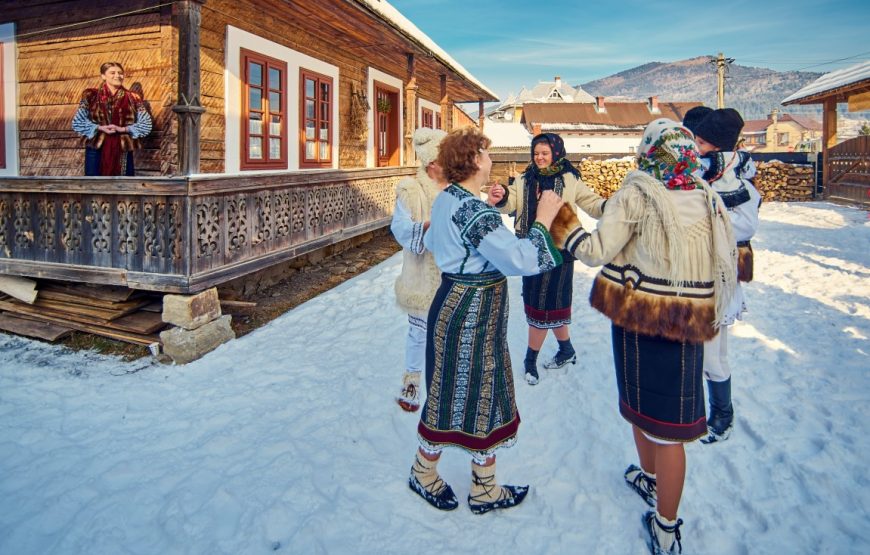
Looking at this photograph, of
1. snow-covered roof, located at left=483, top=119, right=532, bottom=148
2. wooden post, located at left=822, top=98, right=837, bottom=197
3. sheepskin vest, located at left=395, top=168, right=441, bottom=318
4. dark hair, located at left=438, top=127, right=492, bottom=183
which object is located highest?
snow-covered roof, located at left=483, top=119, right=532, bottom=148

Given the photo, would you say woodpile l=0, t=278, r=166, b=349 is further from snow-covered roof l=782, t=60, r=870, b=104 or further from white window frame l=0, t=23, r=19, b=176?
snow-covered roof l=782, t=60, r=870, b=104

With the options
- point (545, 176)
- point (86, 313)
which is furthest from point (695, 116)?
point (86, 313)

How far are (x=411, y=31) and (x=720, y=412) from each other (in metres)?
9.41

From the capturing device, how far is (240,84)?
7832 millimetres

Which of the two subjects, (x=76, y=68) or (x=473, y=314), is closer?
(x=473, y=314)

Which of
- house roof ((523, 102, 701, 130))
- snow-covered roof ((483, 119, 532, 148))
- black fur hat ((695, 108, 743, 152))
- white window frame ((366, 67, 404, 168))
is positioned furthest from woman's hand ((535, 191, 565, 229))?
house roof ((523, 102, 701, 130))

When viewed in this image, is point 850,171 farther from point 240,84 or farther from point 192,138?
point 192,138

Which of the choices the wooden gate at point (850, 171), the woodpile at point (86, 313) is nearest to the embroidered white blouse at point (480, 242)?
the woodpile at point (86, 313)

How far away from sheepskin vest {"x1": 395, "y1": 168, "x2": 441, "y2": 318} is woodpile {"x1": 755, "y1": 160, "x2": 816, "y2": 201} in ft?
62.3

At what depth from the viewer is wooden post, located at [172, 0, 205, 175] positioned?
548 cm

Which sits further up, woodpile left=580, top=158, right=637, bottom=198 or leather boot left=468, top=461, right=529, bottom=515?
woodpile left=580, top=158, right=637, bottom=198

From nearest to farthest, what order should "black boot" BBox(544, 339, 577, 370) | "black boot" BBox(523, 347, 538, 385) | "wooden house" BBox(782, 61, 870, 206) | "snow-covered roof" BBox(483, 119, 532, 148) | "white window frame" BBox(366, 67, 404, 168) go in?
"black boot" BBox(523, 347, 538, 385), "black boot" BBox(544, 339, 577, 370), "white window frame" BBox(366, 67, 404, 168), "wooden house" BBox(782, 61, 870, 206), "snow-covered roof" BBox(483, 119, 532, 148)

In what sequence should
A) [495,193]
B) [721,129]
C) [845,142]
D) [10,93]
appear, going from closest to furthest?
[721,129] → [495,193] → [10,93] → [845,142]

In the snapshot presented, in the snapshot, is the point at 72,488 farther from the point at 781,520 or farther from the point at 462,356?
the point at 781,520
